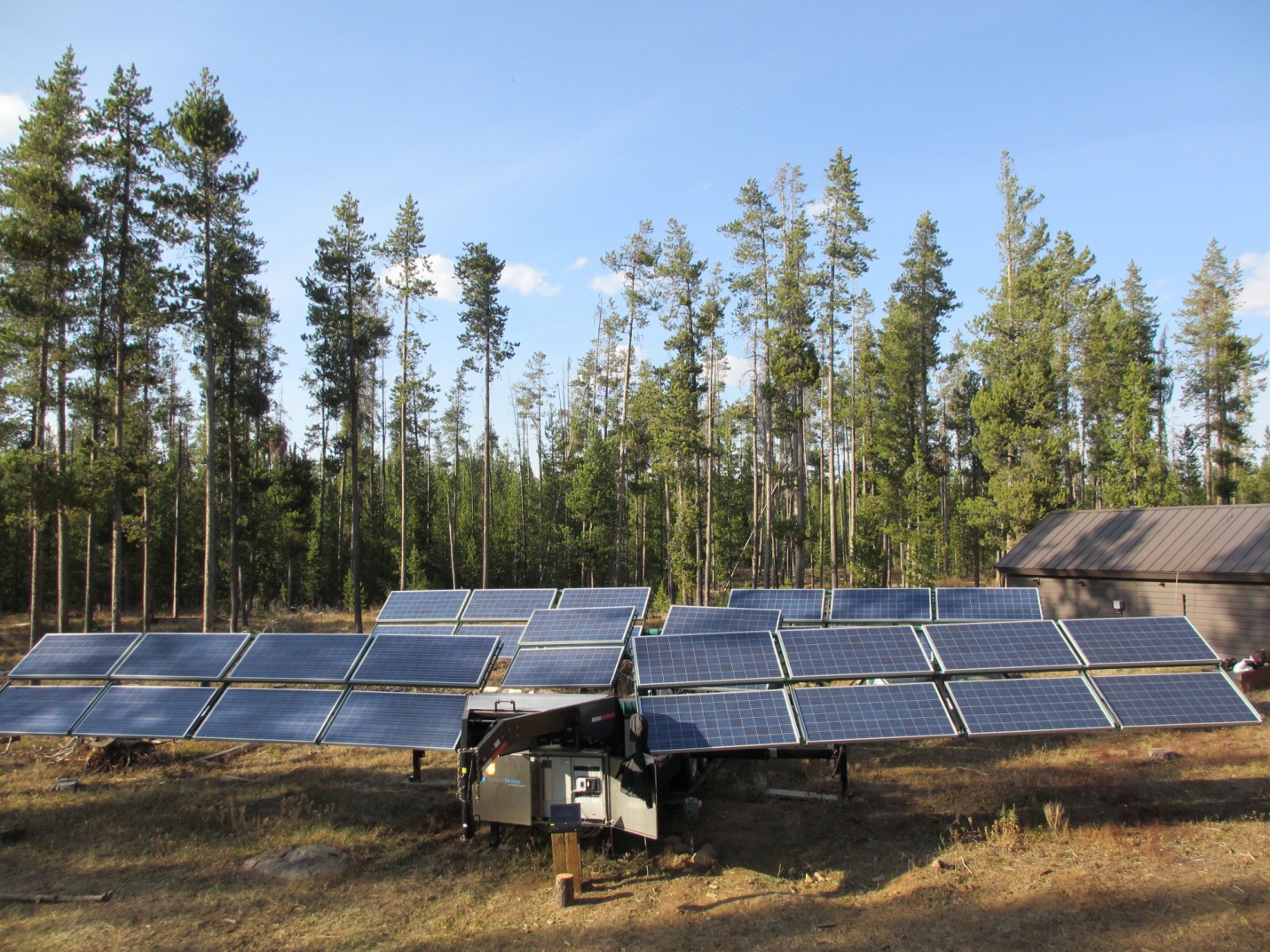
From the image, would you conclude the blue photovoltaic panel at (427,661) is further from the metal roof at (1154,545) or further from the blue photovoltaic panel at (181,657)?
the metal roof at (1154,545)

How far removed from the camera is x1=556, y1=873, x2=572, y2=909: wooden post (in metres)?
7.80

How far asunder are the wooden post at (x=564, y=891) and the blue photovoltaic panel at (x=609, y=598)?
6.41 metres

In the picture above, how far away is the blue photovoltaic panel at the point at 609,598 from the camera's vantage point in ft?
47.9

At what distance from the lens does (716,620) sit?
13.4 metres

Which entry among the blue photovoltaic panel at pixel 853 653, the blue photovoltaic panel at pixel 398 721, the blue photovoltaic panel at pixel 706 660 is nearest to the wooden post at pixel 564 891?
the blue photovoltaic panel at pixel 398 721

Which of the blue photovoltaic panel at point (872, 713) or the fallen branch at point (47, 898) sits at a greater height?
the blue photovoltaic panel at point (872, 713)

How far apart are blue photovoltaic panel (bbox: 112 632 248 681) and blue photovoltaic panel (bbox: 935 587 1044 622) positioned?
13004 mm

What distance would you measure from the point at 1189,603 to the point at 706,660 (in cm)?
1684

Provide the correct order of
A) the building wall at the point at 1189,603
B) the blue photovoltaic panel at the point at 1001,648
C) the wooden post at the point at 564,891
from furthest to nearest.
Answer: the building wall at the point at 1189,603
the blue photovoltaic panel at the point at 1001,648
the wooden post at the point at 564,891

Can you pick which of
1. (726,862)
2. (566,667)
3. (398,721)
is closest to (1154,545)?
(726,862)

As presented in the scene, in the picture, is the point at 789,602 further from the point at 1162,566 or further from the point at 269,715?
the point at 1162,566

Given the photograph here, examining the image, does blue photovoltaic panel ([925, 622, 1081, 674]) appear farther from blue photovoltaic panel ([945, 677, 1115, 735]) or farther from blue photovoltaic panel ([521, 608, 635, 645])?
blue photovoltaic panel ([521, 608, 635, 645])

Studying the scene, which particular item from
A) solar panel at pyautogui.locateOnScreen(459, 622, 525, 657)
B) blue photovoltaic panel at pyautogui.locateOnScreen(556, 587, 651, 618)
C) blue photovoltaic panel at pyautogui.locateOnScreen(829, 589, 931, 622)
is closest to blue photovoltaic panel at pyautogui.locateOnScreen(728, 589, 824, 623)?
blue photovoltaic panel at pyautogui.locateOnScreen(829, 589, 931, 622)

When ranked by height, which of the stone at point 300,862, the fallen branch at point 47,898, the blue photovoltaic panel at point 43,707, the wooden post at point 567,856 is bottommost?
the stone at point 300,862
